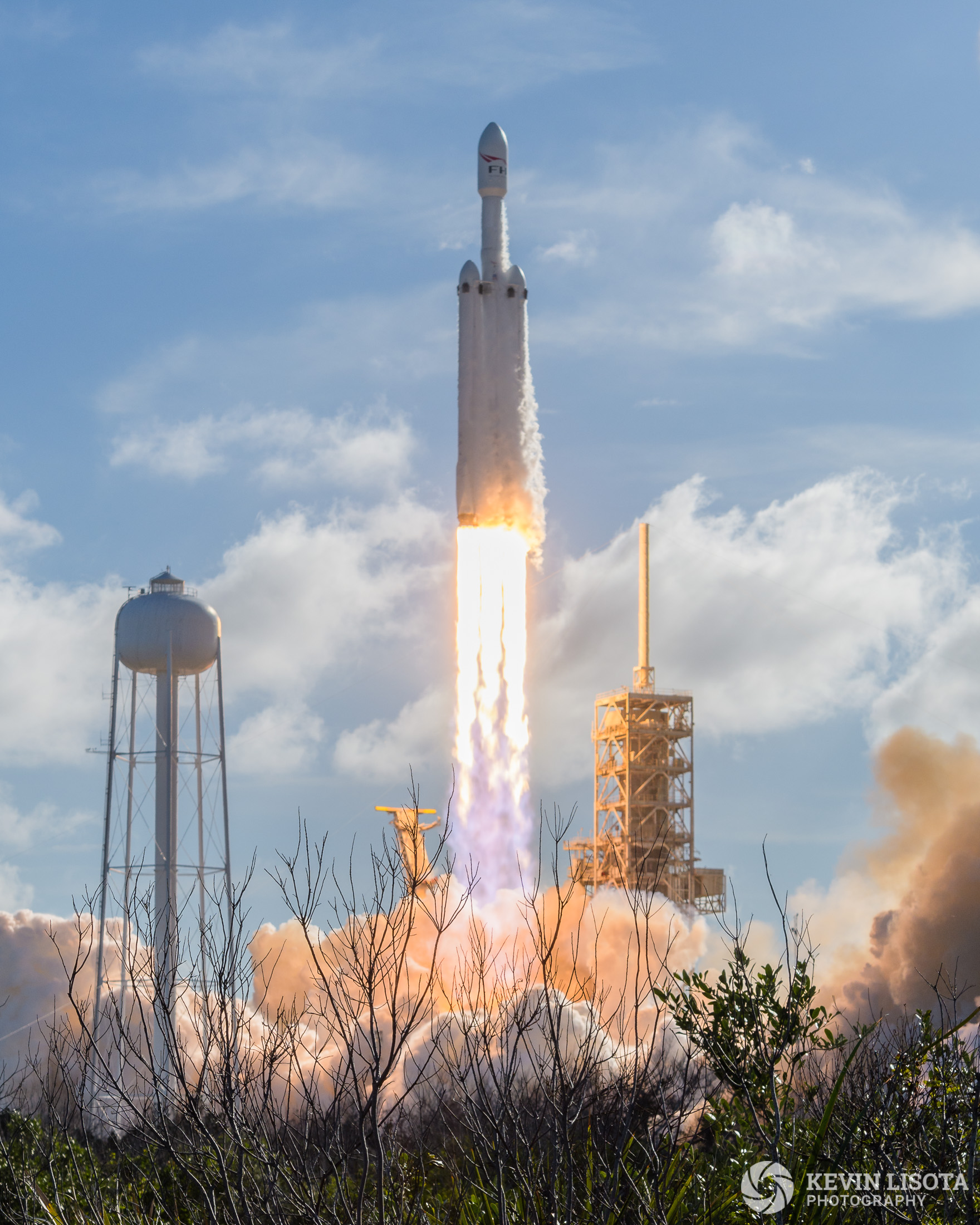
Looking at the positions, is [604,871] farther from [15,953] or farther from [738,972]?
[738,972]

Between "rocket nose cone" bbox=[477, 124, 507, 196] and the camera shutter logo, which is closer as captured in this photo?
the camera shutter logo

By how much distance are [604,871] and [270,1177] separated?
52.0 metres

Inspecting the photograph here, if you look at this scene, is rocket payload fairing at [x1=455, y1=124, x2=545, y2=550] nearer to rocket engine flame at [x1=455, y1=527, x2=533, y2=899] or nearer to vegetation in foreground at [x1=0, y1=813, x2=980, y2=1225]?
rocket engine flame at [x1=455, y1=527, x2=533, y2=899]

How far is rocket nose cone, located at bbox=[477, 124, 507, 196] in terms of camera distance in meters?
45.1

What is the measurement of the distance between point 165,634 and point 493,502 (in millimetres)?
14047

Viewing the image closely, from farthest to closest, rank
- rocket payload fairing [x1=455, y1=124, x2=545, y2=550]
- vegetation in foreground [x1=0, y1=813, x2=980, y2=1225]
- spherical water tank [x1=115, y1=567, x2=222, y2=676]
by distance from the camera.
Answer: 1. spherical water tank [x1=115, y1=567, x2=222, y2=676]
2. rocket payload fairing [x1=455, y1=124, x2=545, y2=550]
3. vegetation in foreground [x1=0, y1=813, x2=980, y2=1225]

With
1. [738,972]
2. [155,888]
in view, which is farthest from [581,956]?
[738,972]

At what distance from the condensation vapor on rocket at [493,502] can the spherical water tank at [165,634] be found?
464 inches

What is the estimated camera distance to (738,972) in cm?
1789

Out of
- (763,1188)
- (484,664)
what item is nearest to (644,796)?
(484,664)

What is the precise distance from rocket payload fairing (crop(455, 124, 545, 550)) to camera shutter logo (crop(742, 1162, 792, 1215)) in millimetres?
32078

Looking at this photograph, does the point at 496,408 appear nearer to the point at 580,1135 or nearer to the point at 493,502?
the point at 493,502

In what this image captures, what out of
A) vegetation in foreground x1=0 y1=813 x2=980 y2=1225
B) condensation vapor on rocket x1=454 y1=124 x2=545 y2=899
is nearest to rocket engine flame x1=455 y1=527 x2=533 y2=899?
condensation vapor on rocket x1=454 y1=124 x2=545 y2=899

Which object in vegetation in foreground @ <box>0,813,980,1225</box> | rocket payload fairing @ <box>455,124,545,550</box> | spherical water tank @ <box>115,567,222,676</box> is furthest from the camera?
spherical water tank @ <box>115,567,222,676</box>
